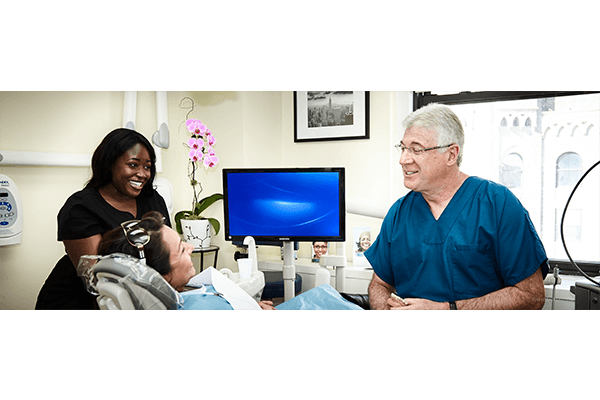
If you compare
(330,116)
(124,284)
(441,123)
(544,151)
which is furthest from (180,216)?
(544,151)

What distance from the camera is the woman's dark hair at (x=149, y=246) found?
850 mm

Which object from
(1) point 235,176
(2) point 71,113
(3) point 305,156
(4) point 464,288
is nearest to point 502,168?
(3) point 305,156

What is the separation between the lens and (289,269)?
142cm

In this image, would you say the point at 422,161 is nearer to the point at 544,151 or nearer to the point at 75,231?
the point at 75,231

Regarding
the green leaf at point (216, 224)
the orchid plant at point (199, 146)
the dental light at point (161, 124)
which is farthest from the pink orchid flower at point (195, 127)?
the green leaf at point (216, 224)

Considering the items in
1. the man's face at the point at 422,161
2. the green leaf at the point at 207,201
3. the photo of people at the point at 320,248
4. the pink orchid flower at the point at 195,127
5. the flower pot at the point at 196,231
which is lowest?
the photo of people at the point at 320,248

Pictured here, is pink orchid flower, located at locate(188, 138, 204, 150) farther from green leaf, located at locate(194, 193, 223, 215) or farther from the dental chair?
the dental chair

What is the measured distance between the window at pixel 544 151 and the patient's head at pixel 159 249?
66.8 inches

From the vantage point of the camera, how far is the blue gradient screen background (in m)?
1.25

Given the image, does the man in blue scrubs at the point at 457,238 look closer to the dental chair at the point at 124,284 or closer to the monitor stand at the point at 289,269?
the monitor stand at the point at 289,269

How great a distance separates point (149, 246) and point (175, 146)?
1.02 m

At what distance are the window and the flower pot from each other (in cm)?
132

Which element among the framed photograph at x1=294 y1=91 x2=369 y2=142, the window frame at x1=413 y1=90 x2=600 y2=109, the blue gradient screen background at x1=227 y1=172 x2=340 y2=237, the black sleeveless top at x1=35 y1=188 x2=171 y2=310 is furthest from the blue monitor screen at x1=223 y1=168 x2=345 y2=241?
the window frame at x1=413 y1=90 x2=600 y2=109
